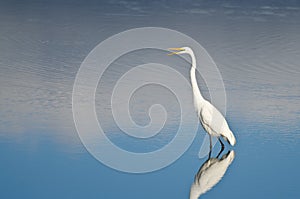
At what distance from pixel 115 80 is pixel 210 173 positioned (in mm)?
2049

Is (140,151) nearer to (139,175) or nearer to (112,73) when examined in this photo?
(139,175)

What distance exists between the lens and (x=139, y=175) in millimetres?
4273

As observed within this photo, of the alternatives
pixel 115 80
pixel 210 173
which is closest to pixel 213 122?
pixel 210 173

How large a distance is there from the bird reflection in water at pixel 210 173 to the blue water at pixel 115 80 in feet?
0.12

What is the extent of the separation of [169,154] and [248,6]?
4.77 m

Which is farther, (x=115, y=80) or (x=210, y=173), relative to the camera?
(x=115, y=80)

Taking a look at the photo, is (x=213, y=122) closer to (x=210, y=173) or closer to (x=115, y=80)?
(x=210, y=173)

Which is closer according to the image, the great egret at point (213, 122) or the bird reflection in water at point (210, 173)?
the bird reflection in water at point (210, 173)

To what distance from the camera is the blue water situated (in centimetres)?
420

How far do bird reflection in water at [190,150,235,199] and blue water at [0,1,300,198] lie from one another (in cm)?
4

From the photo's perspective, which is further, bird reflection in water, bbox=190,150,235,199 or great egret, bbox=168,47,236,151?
great egret, bbox=168,47,236,151

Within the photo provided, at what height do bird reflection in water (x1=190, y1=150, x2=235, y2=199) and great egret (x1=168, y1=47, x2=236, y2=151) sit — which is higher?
great egret (x1=168, y1=47, x2=236, y2=151)

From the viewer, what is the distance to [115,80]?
617 centimetres

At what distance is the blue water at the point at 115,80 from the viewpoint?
4199 mm
